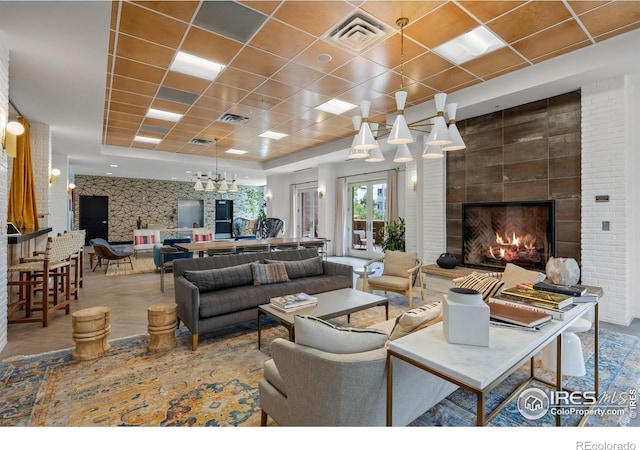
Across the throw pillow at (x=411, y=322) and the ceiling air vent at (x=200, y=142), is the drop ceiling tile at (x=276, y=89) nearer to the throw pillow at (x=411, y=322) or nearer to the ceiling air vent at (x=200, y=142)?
the ceiling air vent at (x=200, y=142)

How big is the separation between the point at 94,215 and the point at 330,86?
12.8m

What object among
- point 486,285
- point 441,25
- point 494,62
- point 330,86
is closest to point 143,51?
point 330,86

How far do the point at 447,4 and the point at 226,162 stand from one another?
831cm

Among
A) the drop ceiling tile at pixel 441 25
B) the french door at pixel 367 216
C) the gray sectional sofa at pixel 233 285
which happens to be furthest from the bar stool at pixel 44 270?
the french door at pixel 367 216

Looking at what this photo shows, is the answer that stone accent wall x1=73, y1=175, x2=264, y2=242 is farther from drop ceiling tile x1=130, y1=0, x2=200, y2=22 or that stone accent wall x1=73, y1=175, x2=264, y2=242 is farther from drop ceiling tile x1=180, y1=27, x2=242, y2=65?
drop ceiling tile x1=130, y1=0, x2=200, y2=22

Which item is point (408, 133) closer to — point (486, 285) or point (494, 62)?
point (486, 285)

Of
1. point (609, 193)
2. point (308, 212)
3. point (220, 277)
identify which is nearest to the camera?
point (220, 277)

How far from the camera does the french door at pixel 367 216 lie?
28.7 feet

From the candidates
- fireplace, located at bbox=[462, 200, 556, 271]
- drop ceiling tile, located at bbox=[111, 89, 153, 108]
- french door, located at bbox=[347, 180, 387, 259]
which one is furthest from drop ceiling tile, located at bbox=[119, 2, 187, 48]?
french door, located at bbox=[347, 180, 387, 259]

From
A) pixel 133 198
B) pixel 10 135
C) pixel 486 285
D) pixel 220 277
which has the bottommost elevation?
pixel 220 277

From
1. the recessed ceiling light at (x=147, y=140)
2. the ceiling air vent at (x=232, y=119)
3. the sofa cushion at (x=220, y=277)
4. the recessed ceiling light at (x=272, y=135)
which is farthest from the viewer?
the recessed ceiling light at (x=147, y=140)

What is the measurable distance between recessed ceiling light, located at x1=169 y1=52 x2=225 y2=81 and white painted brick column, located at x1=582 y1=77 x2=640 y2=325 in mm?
4531

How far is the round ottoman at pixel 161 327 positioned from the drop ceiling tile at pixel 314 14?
2.90 m

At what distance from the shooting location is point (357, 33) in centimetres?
307
